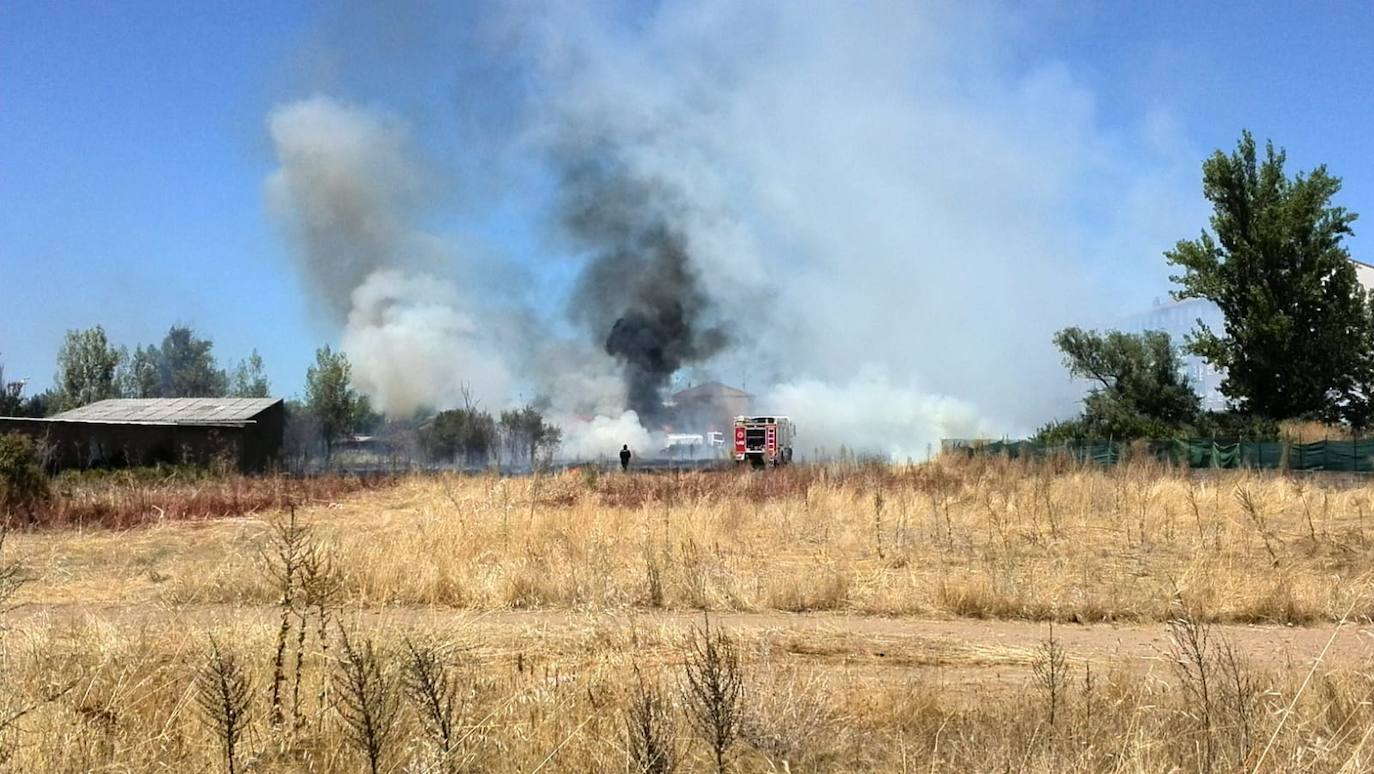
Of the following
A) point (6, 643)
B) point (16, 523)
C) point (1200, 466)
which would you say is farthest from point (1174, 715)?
point (1200, 466)

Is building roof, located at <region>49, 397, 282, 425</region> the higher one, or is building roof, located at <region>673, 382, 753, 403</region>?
building roof, located at <region>673, 382, 753, 403</region>

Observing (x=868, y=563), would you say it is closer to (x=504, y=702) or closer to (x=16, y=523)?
(x=504, y=702)

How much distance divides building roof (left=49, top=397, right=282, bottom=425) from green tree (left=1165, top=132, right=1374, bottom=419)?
43.0m

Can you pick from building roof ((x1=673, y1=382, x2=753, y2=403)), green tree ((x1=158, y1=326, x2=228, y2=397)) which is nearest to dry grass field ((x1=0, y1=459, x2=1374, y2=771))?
building roof ((x1=673, y1=382, x2=753, y2=403))

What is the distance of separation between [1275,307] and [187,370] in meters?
88.6

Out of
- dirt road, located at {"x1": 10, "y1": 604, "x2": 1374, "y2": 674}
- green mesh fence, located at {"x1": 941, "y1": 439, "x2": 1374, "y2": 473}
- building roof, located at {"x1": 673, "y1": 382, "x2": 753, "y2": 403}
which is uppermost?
building roof, located at {"x1": 673, "y1": 382, "x2": 753, "y2": 403}

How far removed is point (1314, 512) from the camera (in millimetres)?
19781

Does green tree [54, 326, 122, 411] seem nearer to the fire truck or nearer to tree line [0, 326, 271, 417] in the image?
tree line [0, 326, 271, 417]

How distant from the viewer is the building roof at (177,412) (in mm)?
42812

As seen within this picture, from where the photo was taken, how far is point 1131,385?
48.3m

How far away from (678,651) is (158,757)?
3.64 meters

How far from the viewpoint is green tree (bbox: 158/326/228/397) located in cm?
9088

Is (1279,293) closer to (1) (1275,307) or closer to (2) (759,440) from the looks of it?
(1) (1275,307)

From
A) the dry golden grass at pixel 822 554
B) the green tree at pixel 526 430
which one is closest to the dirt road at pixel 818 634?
the dry golden grass at pixel 822 554
